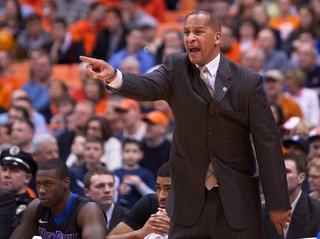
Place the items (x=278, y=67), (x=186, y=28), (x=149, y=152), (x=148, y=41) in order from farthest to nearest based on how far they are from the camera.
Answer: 1. (x=148, y=41)
2. (x=278, y=67)
3. (x=149, y=152)
4. (x=186, y=28)

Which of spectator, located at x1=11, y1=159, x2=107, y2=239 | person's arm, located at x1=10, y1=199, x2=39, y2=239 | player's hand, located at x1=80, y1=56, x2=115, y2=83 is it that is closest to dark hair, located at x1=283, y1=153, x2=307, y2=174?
spectator, located at x1=11, y1=159, x2=107, y2=239

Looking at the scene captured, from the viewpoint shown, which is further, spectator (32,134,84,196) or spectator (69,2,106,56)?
spectator (69,2,106,56)

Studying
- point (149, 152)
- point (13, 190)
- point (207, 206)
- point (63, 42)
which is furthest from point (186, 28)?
point (63, 42)

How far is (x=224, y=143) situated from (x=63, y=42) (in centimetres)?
993

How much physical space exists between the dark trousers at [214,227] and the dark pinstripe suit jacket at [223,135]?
0.12 ft

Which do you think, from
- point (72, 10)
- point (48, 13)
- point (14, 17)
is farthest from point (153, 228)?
point (72, 10)

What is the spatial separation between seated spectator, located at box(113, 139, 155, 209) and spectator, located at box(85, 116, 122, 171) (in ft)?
1.23

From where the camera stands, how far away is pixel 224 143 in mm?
5234

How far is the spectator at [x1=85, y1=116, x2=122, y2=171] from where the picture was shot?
1053cm

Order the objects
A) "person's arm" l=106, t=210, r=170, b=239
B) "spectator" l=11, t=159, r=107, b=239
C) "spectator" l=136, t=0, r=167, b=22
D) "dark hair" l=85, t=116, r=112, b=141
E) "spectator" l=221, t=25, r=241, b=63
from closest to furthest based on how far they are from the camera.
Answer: "person's arm" l=106, t=210, r=170, b=239 → "spectator" l=11, t=159, r=107, b=239 → "dark hair" l=85, t=116, r=112, b=141 → "spectator" l=221, t=25, r=241, b=63 → "spectator" l=136, t=0, r=167, b=22

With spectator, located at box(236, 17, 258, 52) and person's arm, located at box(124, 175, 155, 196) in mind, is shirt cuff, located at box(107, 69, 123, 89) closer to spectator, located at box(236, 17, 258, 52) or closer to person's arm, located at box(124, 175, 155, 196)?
person's arm, located at box(124, 175, 155, 196)

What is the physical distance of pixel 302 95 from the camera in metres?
11.7

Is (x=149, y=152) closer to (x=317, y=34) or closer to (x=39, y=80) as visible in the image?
(x=39, y=80)

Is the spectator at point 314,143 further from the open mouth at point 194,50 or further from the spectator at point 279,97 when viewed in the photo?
the open mouth at point 194,50
